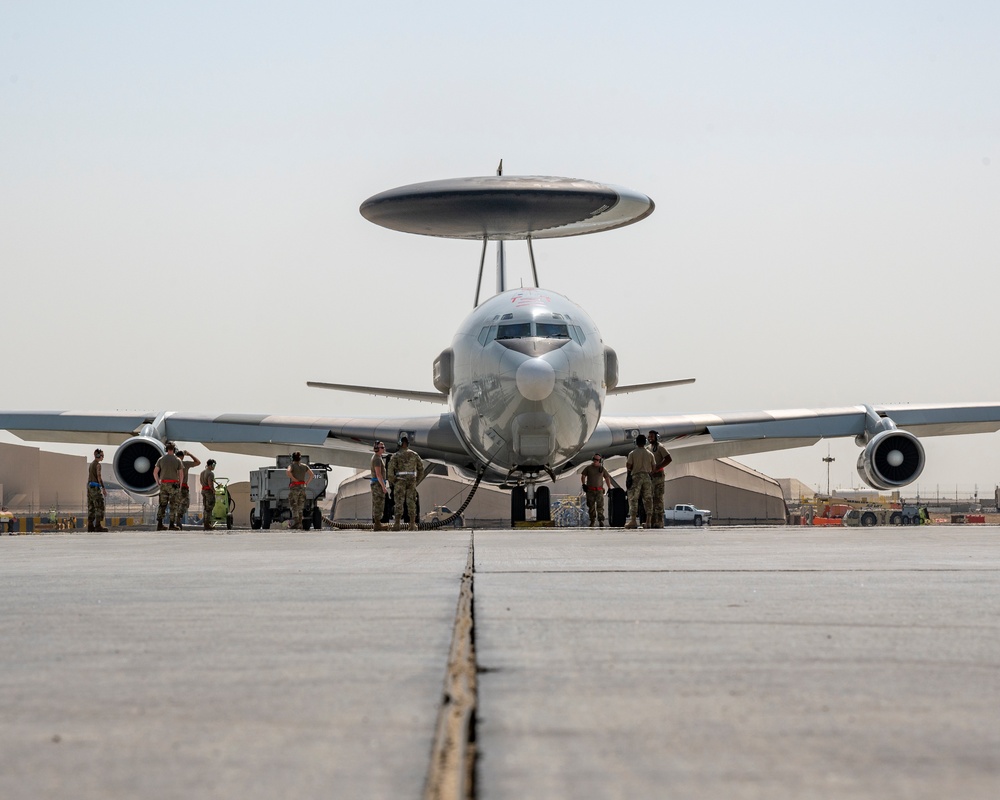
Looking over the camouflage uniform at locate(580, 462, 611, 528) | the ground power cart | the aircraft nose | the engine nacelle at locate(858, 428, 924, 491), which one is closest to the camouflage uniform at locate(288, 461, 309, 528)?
the aircraft nose

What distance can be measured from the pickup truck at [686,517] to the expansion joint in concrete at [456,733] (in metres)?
54.5

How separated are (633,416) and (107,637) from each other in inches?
932

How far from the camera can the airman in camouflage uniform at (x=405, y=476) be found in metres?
20.1

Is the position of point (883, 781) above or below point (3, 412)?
below

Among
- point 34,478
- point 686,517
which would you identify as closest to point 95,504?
point 686,517

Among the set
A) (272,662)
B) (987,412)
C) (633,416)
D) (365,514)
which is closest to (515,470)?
(633,416)

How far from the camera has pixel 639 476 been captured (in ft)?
68.2

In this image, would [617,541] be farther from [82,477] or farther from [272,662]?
[82,477]

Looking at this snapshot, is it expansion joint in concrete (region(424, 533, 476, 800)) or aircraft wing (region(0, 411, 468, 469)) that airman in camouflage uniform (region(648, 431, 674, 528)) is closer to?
aircraft wing (region(0, 411, 468, 469))

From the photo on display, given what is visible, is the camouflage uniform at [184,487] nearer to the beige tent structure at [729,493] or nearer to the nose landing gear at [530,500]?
the nose landing gear at [530,500]

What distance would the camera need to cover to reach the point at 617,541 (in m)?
14.3

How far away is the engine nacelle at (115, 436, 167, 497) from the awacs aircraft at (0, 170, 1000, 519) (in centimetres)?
3

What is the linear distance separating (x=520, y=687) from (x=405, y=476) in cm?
1680

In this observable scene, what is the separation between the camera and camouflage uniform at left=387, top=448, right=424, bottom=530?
65.9 feet
